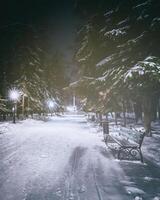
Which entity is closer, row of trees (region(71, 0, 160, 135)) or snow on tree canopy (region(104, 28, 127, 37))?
row of trees (region(71, 0, 160, 135))

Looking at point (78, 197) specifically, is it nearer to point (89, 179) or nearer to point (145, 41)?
point (89, 179)

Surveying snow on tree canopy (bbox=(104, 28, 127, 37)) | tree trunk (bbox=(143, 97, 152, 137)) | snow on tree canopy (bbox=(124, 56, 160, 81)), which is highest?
snow on tree canopy (bbox=(104, 28, 127, 37))

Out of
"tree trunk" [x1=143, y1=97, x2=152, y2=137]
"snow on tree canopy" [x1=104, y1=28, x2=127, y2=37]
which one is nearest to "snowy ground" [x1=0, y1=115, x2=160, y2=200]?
"tree trunk" [x1=143, y1=97, x2=152, y2=137]

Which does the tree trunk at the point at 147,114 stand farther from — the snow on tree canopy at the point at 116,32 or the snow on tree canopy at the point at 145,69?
the snow on tree canopy at the point at 145,69

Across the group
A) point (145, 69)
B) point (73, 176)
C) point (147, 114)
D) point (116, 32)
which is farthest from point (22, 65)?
point (73, 176)

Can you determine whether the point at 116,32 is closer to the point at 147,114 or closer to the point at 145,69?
the point at 145,69

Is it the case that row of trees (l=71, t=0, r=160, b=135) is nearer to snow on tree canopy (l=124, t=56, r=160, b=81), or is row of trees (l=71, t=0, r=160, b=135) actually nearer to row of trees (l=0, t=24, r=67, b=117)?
snow on tree canopy (l=124, t=56, r=160, b=81)

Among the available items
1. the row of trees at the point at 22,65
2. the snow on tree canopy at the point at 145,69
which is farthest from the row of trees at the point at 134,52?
the row of trees at the point at 22,65

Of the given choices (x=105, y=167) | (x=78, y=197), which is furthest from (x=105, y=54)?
(x=78, y=197)

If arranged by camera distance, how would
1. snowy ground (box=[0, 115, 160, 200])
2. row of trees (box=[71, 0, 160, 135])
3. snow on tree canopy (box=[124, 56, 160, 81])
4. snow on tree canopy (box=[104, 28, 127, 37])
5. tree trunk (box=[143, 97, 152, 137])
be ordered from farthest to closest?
tree trunk (box=[143, 97, 152, 137])
snow on tree canopy (box=[104, 28, 127, 37])
row of trees (box=[71, 0, 160, 135])
snow on tree canopy (box=[124, 56, 160, 81])
snowy ground (box=[0, 115, 160, 200])

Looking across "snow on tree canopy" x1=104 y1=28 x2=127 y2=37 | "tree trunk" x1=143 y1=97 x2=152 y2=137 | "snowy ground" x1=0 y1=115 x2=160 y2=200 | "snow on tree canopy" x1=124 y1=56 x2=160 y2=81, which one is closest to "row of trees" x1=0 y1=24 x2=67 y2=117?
"tree trunk" x1=143 y1=97 x2=152 y2=137

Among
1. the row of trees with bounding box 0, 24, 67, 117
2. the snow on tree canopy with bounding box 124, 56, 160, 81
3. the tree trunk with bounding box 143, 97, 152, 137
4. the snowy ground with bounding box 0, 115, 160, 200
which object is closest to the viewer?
the snowy ground with bounding box 0, 115, 160, 200

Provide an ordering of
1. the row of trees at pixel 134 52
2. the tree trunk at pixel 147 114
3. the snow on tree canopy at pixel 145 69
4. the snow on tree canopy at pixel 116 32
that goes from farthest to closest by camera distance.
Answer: the tree trunk at pixel 147 114, the snow on tree canopy at pixel 116 32, the row of trees at pixel 134 52, the snow on tree canopy at pixel 145 69

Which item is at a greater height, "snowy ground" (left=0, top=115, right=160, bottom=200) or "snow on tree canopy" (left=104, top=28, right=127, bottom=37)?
"snow on tree canopy" (left=104, top=28, right=127, bottom=37)
